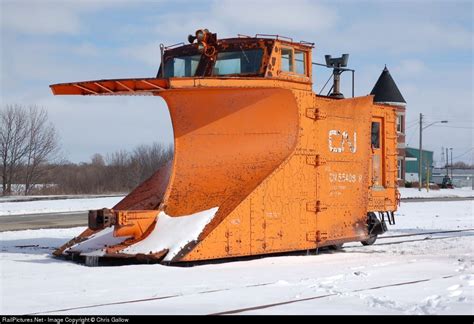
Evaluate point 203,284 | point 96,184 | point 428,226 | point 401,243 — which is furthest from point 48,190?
point 203,284

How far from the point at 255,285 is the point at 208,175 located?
3.21 metres

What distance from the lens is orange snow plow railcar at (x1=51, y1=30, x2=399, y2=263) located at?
11.2 metres

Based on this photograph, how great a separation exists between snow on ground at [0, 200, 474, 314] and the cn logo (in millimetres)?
1994

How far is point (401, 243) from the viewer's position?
16.1 m

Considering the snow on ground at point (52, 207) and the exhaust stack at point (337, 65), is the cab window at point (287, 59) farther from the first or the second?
the snow on ground at point (52, 207)

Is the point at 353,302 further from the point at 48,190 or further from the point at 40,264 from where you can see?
the point at 48,190

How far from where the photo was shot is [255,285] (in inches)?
362

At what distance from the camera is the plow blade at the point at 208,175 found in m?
11.1

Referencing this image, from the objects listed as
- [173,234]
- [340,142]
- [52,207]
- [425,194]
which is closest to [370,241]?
[340,142]

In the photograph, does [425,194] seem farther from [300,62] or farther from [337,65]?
[300,62]

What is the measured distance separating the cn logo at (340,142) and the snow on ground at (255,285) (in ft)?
6.54

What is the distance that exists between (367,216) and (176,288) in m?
6.66

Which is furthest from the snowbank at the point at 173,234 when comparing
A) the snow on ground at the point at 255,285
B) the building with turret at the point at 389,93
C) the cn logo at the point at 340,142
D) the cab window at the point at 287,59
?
the building with turret at the point at 389,93

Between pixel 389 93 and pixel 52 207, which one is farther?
pixel 389 93
